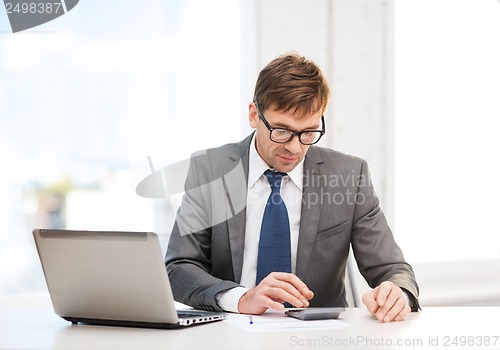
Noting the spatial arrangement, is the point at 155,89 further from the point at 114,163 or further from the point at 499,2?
the point at 499,2

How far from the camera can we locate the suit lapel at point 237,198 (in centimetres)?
265

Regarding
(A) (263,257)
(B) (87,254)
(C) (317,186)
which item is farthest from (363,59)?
(B) (87,254)

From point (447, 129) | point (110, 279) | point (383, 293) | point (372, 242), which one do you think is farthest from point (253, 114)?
point (447, 129)

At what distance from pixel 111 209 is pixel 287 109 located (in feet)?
4.30

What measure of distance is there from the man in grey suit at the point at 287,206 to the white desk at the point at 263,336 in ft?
1.61

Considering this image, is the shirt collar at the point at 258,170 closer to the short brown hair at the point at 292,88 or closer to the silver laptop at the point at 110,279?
the short brown hair at the point at 292,88

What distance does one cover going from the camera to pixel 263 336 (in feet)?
5.89

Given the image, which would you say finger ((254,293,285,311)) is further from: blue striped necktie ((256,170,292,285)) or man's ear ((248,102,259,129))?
man's ear ((248,102,259,129))

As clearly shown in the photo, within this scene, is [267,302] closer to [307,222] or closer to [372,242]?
[307,222]

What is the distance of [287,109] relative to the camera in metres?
2.51

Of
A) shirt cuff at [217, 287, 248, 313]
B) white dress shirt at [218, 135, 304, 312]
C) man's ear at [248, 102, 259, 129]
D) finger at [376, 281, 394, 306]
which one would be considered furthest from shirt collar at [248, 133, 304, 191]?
finger at [376, 281, 394, 306]

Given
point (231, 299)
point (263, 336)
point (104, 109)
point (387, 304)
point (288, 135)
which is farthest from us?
point (104, 109)

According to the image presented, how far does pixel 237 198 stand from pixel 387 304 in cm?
80

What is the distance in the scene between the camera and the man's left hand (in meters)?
2.05
